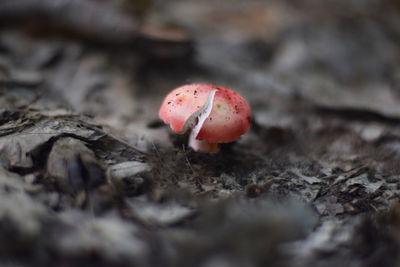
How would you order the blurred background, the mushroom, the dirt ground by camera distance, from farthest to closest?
the blurred background, the mushroom, the dirt ground

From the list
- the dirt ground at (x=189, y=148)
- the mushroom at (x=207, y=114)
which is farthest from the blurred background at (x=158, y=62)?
the mushroom at (x=207, y=114)

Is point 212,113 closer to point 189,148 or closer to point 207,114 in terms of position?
point 207,114

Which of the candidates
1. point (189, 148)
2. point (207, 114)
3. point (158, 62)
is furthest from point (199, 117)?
point (158, 62)

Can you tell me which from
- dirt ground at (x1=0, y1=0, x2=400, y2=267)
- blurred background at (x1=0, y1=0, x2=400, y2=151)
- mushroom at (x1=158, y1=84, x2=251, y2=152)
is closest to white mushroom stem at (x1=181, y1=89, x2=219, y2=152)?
mushroom at (x1=158, y1=84, x2=251, y2=152)

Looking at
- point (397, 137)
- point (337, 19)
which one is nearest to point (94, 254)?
point (397, 137)

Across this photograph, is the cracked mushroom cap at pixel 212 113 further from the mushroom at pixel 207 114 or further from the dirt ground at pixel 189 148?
the dirt ground at pixel 189 148

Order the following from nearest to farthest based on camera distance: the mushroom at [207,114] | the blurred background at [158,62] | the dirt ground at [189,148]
→ the dirt ground at [189,148], the mushroom at [207,114], the blurred background at [158,62]

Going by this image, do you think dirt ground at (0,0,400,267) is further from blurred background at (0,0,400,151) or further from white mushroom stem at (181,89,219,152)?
white mushroom stem at (181,89,219,152)
